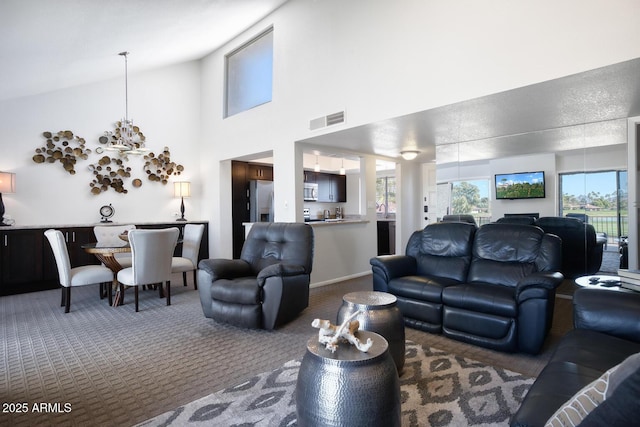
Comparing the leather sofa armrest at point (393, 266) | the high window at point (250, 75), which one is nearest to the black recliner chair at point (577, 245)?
the leather sofa armrest at point (393, 266)

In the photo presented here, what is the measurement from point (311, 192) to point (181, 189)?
3.10m

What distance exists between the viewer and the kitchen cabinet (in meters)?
8.76

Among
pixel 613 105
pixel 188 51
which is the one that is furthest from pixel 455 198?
pixel 188 51

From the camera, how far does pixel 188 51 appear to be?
6.18 meters

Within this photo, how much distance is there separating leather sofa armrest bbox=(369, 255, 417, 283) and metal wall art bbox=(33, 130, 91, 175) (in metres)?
5.15

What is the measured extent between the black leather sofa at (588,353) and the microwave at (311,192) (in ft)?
21.7

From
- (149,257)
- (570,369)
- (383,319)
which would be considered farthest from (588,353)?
(149,257)

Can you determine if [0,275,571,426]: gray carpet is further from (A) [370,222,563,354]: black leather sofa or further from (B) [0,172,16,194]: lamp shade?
(B) [0,172,16,194]: lamp shade

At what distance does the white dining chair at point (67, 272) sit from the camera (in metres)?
3.84

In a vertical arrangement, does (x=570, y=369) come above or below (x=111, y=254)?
below

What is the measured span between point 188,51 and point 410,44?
4354 mm

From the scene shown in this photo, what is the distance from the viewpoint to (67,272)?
386cm

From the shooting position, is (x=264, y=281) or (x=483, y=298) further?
(x=264, y=281)

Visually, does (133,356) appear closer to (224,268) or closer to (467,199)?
(224,268)
